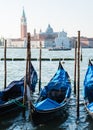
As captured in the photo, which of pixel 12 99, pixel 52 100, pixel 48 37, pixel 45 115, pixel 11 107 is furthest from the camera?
pixel 48 37

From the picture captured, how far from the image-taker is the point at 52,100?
13.9 m

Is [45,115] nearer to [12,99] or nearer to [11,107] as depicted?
[11,107]

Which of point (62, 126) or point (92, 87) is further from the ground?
point (92, 87)

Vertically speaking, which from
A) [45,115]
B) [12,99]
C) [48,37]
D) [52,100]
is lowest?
[45,115]

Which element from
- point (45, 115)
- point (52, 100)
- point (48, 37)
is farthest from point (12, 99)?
point (48, 37)

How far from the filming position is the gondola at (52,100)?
12555 millimetres

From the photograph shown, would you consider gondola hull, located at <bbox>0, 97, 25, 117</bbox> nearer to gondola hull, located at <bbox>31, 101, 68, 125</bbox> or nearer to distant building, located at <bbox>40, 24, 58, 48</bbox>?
gondola hull, located at <bbox>31, 101, 68, 125</bbox>

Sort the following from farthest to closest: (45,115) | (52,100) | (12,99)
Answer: (12,99) → (52,100) → (45,115)

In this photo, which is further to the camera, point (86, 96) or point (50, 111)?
point (86, 96)

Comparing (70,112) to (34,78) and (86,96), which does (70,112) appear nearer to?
(86,96)

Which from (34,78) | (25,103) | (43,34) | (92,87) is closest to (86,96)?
(92,87)

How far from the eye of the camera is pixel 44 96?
15125 mm

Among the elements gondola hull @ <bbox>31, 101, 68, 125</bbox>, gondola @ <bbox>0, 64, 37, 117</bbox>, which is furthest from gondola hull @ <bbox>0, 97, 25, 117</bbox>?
gondola hull @ <bbox>31, 101, 68, 125</bbox>

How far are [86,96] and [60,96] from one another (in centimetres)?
123
